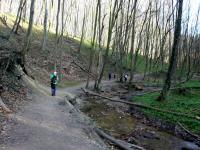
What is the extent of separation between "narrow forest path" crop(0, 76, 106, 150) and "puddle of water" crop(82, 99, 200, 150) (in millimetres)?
1928

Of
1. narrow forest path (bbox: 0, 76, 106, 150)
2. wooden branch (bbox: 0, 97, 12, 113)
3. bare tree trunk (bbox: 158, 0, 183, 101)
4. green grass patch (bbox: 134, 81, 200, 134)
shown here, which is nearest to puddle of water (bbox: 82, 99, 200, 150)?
green grass patch (bbox: 134, 81, 200, 134)

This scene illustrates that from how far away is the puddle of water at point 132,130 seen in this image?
13.8 m

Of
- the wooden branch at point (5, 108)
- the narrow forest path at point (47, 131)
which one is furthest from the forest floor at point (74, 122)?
the wooden branch at point (5, 108)

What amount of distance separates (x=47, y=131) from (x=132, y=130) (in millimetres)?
5757

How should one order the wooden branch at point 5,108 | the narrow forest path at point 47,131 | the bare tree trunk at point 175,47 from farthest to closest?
1. the bare tree trunk at point 175,47
2. the wooden branch at point 5,108
3. the narrow forest path at point 47,131

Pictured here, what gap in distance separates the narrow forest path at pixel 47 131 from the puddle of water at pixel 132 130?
6.32 feet

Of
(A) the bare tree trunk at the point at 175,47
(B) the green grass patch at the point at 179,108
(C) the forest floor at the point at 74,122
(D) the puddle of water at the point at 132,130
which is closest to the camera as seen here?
(C) the forest floor at the point at 74,122

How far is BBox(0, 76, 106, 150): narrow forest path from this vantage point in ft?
31.2

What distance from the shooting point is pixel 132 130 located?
15617mm

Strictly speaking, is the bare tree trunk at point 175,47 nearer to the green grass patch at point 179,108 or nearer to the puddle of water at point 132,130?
the green grass patch at point 179,108

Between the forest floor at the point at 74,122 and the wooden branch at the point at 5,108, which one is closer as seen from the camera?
the forest floor at the point at 74,122

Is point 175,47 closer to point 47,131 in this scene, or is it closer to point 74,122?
point 74,122

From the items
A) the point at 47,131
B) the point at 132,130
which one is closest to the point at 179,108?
the point at 132,130

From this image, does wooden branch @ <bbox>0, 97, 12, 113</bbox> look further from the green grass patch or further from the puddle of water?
the green grass patch
